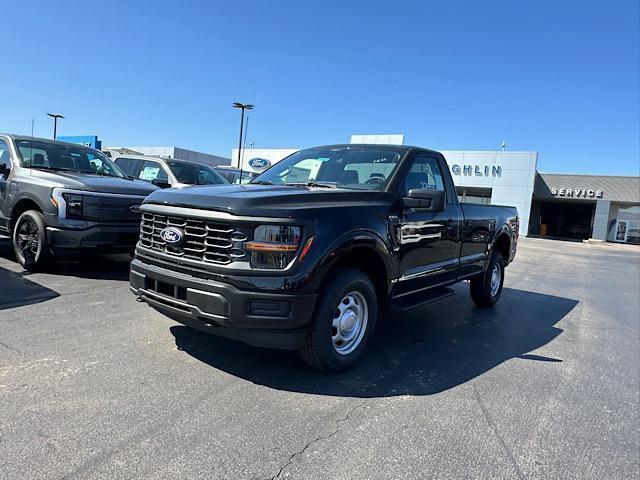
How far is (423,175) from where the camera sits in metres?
4.98

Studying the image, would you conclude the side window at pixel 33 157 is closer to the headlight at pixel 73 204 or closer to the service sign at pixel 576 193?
the headlight at pixel 73 204

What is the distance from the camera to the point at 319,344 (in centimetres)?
347

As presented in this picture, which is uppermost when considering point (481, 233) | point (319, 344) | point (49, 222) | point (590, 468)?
point (481, 233)

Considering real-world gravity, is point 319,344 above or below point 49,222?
below

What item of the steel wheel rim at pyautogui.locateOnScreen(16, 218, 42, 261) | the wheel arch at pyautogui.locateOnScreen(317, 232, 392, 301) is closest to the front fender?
the wheel arch at pyautogui.locateOnScreen(317, 232, 392, 301)

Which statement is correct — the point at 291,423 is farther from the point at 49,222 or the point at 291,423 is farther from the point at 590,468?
the point at 49,222

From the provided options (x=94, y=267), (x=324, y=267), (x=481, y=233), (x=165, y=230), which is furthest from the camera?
(x=94, y=267)

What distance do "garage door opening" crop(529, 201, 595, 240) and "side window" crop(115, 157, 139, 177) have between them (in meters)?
43.2

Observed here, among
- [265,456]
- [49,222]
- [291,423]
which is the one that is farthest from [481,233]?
[49,222]

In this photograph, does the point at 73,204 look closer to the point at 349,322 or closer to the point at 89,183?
A: the point at 89,183

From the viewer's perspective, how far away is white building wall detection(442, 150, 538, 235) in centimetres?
3584

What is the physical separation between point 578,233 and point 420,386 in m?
49.4

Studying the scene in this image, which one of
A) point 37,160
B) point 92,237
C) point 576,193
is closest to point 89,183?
point 92,237

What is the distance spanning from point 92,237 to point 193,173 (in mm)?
4529
